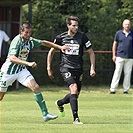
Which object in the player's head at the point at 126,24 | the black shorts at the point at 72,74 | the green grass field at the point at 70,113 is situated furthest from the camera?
the player's head at the point at 126,24

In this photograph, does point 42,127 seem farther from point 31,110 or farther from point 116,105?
point 116,105

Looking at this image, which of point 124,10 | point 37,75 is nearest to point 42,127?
point 37,75

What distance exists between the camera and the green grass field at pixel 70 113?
11258 millimetres

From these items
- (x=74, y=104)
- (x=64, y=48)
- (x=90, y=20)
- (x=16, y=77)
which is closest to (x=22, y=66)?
(x=16, y=77)

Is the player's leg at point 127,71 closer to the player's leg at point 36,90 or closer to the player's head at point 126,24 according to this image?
the player's head at point 126,24

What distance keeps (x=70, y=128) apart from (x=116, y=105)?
504 centimetres

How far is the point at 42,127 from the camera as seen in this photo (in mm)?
11414

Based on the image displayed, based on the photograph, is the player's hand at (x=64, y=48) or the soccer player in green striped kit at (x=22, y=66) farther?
the player's hand at (x=64, y=48)

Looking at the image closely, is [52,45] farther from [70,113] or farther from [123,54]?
[123,54]

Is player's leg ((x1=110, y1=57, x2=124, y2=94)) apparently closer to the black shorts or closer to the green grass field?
the green grass field

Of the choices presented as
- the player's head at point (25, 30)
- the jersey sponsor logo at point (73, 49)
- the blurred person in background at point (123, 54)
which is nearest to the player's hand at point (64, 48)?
the jersey sponsor logo at point (73, 49)

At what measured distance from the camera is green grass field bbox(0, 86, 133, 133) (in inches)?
443

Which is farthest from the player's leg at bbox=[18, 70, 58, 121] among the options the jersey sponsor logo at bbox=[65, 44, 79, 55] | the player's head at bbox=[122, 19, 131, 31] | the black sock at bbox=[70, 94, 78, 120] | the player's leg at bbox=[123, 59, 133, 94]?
the player's leg at bbox=[123, 59, 133, 94]

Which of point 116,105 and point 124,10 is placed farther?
point 124,10
